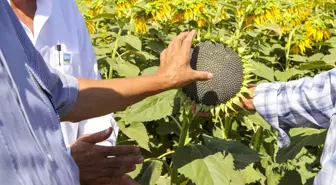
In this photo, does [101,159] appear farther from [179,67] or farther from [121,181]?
[179,67]

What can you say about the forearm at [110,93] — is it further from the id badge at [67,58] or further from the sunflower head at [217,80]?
the id badge at [67,58]

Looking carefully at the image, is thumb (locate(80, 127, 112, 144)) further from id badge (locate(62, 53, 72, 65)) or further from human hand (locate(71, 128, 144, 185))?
id badge (locate(62, 53, 72, 65))

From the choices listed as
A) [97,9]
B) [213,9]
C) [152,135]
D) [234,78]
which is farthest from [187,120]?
[97,9]

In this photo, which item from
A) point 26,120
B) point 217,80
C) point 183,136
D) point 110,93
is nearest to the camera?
point 26,120

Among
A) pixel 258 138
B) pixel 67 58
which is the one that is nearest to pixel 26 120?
pixel 67 58

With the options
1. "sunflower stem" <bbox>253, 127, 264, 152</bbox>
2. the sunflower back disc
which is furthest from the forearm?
"sunflower stem" <bbox>253, 127, 264, 152</bbox>

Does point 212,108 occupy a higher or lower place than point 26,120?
lower

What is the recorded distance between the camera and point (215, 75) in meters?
1.57

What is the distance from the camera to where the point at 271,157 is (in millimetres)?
2459

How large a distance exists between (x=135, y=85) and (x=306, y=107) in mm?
429

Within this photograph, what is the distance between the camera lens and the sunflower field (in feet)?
6.10

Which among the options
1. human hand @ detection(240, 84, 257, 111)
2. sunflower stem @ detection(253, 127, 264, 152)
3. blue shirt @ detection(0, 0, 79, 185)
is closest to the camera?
blue shirt @ detection(0, 0, 79, 185)

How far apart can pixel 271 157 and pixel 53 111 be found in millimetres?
1537

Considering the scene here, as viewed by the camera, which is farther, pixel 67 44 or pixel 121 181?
pixel 67 44
